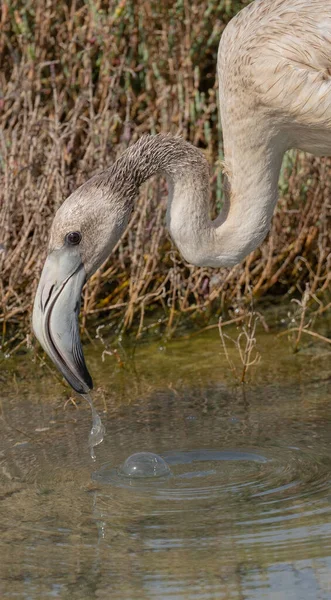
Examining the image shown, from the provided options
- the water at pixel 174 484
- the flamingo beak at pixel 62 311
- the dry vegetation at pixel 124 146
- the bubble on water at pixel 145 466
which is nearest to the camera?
the water at pixel 174 484

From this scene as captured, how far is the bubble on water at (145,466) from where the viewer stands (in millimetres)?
4961

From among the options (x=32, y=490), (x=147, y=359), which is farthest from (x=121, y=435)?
(x=147, y=359)

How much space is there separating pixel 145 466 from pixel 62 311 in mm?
754

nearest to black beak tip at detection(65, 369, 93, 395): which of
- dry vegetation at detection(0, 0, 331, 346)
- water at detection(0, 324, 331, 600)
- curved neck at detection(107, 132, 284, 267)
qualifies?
water at detection(0, 324, 331, 600)

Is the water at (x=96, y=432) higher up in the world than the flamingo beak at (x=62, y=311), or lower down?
lower down

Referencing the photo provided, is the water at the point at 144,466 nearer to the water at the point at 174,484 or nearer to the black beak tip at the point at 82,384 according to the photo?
the water at the point at 174,484

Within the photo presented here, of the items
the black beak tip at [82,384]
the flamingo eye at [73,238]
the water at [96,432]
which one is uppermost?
the flamingo eye at [73,238]

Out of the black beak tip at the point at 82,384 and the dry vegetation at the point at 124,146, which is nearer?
the black beak tip at the point at 82,384

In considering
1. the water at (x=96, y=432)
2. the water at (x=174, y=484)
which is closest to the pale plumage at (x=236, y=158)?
the water at (x=96, y=432)

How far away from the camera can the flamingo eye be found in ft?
16.3

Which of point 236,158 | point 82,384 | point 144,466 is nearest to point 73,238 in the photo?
point 82,384

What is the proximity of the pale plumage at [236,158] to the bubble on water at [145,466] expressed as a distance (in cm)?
38

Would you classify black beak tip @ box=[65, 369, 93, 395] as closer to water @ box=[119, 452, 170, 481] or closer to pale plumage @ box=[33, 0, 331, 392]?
pale plumage @ box=[33, 0, 331, 392]

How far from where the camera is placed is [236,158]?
17.6ft
